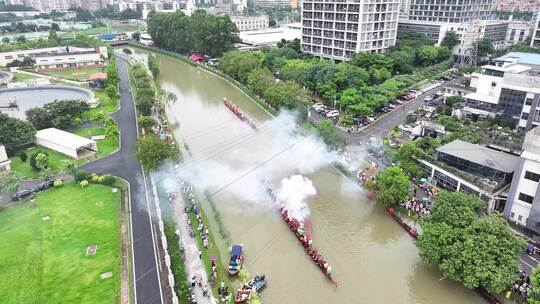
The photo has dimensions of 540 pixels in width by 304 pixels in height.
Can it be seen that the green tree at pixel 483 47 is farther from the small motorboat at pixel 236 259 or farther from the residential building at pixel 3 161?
the residential building at pixel 3 161

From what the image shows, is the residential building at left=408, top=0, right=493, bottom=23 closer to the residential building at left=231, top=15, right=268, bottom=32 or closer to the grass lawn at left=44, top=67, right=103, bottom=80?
the residential building at left=231, top=15, right=268, bottom=32

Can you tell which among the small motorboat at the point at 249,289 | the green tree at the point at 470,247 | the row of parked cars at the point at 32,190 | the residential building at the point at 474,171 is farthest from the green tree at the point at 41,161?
the residential building at the point at 474,171

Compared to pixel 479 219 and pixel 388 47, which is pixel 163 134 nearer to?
pixel 479 219

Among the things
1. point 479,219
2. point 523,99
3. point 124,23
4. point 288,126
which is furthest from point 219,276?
point 124,23

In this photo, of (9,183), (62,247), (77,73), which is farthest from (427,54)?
(77,73)

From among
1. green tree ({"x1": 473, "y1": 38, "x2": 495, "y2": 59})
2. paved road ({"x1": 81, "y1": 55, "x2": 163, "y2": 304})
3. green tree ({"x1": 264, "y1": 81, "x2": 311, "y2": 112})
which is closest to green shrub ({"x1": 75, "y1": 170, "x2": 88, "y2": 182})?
paved road ({"x1": 81, "y1": 55, "x2": 163, "y2": 304})
